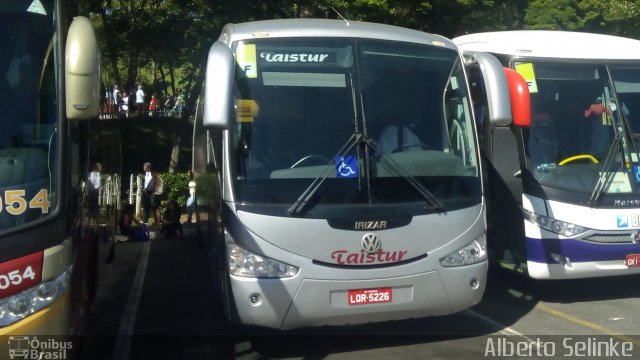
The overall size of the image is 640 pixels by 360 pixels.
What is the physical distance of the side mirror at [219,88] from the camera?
659cm

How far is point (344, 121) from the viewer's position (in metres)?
7.15

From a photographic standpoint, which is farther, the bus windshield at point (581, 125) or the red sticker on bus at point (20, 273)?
the bus windshield at point (581, 125)

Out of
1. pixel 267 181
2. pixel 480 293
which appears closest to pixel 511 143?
pixel 480 293

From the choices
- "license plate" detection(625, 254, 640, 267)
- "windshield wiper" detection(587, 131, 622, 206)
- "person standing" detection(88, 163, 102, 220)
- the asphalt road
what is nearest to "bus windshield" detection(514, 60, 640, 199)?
"windshield wiper" detection(587, 131, 622, 206)

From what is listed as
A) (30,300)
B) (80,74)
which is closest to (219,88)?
(80,74)

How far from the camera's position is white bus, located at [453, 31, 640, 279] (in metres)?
8.82

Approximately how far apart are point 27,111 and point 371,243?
116 inches

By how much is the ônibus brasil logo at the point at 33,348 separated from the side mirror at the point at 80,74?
1508mm

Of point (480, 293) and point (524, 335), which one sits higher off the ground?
point (480, 293)

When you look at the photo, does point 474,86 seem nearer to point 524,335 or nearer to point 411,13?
point 524,335

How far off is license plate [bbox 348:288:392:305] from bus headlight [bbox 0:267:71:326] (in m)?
2.45

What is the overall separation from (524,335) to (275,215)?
2807 millimetres

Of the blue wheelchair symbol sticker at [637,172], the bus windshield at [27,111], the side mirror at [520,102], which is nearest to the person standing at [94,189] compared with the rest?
the bus windshield at [27,111]

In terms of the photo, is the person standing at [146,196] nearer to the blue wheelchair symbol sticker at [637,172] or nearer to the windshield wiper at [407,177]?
the blue wheelchair symbol sticker at [637,172]
